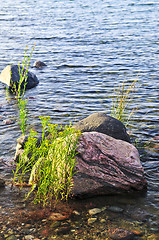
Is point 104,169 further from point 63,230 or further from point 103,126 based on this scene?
point 63,230

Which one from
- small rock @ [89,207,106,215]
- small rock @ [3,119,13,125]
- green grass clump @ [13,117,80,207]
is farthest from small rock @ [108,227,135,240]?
small rock @ [3,119,13,125]

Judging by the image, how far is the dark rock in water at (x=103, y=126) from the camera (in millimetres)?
6422

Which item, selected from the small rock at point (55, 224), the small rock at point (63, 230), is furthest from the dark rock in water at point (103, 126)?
→ the small rock at point (63, 230)

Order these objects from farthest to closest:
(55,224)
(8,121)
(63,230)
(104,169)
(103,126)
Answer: (8,121)
(103,126)
(104,169)
(55,224)
(63,230)

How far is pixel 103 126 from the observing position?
6.46 meters

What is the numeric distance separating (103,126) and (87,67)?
22.0ft

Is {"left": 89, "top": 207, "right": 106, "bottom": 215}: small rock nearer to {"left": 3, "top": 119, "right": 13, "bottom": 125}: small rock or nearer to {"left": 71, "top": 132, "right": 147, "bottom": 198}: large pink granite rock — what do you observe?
{"left": 71, "top": 132, "right": 147, "bottom": 198}: large pink granite rock

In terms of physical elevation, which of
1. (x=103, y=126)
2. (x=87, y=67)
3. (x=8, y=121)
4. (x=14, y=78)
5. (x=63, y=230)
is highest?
(x=87, y=67)

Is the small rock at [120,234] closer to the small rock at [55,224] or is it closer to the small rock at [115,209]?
the small rock at [115,209]

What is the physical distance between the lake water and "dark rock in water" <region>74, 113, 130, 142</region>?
2.02 feet

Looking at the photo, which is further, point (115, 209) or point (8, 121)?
point (8, 121)

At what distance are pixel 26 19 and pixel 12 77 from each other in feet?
46.9

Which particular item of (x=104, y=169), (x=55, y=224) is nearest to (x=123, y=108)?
(x=104, y=169)

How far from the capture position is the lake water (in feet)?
24.5
